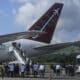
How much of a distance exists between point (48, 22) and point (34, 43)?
3333 millimetres

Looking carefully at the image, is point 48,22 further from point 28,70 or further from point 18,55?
point 28,70

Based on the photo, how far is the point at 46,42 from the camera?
168 ft

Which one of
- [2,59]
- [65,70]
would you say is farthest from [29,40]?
[65,70]

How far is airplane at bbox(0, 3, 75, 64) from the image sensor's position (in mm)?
48125

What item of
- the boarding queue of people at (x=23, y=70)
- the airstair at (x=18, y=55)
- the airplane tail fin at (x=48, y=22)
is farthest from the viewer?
the airplane tail fin at (x=48, y=22)

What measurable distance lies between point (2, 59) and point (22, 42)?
3.45m

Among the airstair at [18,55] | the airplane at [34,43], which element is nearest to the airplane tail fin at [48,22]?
the airplane at [34,43]

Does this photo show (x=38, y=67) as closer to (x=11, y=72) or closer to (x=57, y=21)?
(x=11, y=72)

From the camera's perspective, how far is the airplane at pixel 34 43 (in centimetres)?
4812

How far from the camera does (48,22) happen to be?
50500 mm

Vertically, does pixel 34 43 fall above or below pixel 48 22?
below

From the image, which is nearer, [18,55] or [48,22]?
[18,55]

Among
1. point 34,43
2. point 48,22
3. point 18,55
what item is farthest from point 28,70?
point 48,22

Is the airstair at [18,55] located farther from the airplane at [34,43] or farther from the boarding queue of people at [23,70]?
the boarding queue of people at [23,70]
